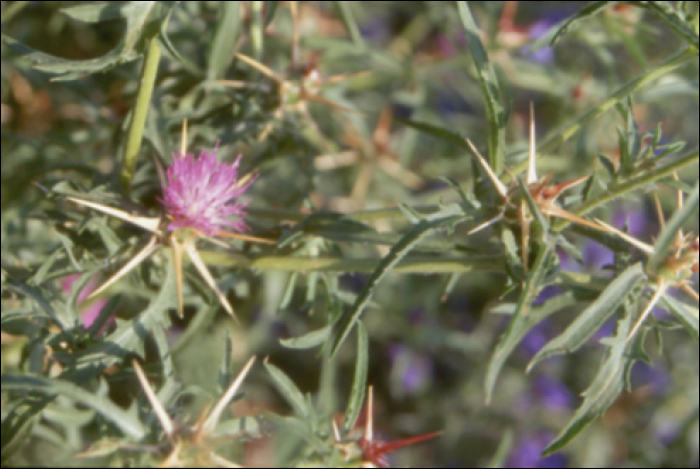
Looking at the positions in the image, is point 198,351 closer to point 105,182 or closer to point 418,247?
point 105,182

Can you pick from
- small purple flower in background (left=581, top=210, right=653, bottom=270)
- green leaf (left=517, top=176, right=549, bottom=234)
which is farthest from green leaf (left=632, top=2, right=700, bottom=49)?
small purple flower in background (left=581, top=210, right=653, bottom=270)

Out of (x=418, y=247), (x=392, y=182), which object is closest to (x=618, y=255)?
(x=418, y=247)

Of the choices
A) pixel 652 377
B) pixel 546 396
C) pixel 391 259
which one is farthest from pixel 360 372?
pixel 652 377

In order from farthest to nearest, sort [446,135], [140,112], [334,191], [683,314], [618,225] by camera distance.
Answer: [618,225], [334,191], [446,135], [140,112], [683,314]

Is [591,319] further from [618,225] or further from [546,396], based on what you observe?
[618,225]

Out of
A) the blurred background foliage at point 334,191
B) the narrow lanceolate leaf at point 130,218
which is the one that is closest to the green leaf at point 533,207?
the blurred background foliage at point 334,191

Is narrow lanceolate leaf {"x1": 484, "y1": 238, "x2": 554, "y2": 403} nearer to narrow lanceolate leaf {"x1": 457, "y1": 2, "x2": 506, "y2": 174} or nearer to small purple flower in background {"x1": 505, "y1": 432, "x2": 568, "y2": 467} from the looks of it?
narrow lanceolate leaf {"x1": 457, "y1": 2, "x2": 506, "y2": 174}

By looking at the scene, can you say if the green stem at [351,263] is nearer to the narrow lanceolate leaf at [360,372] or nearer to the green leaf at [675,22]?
the narrow lanceolate leaf at [360,372]
